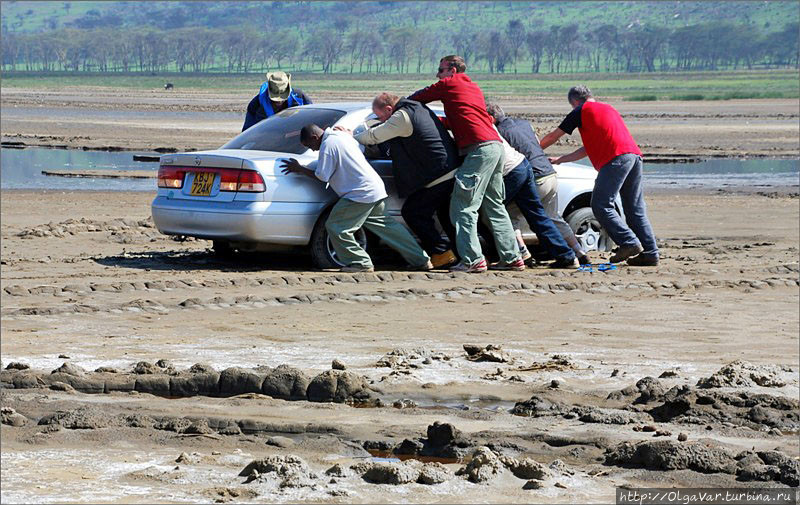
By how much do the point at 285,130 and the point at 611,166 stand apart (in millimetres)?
3038

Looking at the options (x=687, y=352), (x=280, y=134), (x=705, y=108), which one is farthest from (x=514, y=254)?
(x=705, y=108)

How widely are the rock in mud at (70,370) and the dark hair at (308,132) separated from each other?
4318 millimetres

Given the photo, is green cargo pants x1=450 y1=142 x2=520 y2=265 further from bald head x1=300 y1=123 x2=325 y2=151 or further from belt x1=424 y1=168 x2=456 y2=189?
bald head x1=300 y1=123 x2=325 y2=151

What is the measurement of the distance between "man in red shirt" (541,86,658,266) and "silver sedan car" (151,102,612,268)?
1.37 m

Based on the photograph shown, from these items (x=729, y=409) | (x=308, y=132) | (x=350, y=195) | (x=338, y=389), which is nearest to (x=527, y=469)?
(x=729, y=409)

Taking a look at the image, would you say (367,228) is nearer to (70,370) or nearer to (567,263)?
(567,263)

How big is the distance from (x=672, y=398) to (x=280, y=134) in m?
5.81

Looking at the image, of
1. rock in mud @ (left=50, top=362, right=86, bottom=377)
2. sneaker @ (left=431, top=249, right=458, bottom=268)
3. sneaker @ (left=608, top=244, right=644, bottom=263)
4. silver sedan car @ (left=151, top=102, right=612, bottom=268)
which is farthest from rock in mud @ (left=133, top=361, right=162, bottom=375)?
sneaker @ (left=608, top=244, right=644, bottom=263)

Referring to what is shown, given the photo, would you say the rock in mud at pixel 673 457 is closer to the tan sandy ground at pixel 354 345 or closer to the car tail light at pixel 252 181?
the tan sandy ground at pixel 354 345

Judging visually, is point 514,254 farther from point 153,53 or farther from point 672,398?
point 153,53

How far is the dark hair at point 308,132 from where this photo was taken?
37.0 ft

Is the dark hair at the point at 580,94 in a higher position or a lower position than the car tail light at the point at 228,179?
higher

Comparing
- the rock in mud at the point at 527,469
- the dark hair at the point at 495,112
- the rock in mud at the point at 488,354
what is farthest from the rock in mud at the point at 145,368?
the dark hair at the point at 495,112

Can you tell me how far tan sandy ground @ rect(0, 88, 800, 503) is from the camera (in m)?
5.57
